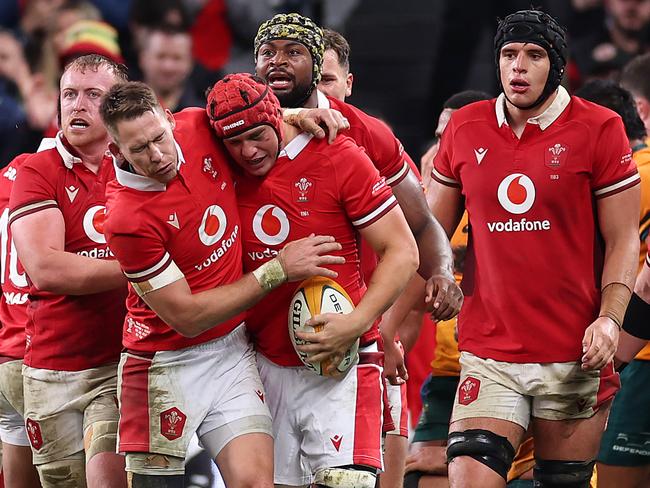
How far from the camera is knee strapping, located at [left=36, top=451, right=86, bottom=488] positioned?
5.81 meters

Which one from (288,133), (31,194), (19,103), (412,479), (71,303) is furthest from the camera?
(19,103)

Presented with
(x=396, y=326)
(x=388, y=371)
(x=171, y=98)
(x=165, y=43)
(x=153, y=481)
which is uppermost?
(x=165, y=43)

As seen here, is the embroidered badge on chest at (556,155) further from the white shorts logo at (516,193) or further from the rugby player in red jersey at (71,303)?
the rugby player in red jersey at (71,303)

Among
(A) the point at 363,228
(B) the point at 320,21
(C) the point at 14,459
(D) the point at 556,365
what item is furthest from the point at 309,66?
(B) the point at 320,21

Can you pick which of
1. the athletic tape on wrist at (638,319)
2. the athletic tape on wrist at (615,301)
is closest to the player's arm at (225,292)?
the athletic tape on wrist at (615,301)

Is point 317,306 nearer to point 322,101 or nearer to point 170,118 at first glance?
point 170,118

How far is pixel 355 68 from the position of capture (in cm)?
1127

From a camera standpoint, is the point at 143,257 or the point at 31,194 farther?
the point at 31,194

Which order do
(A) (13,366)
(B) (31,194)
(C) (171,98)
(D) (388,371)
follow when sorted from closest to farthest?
(B) (31,194), (D) (388,371), (A) (13,366), (C) (171,98)

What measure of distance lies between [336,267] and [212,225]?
1.75 ft

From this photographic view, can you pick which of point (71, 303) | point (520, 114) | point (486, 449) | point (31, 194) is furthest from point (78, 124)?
point (486, 449)

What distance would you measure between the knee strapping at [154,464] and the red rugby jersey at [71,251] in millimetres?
795

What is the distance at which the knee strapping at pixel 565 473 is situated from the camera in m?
5.29

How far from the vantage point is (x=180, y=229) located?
4934 mm
